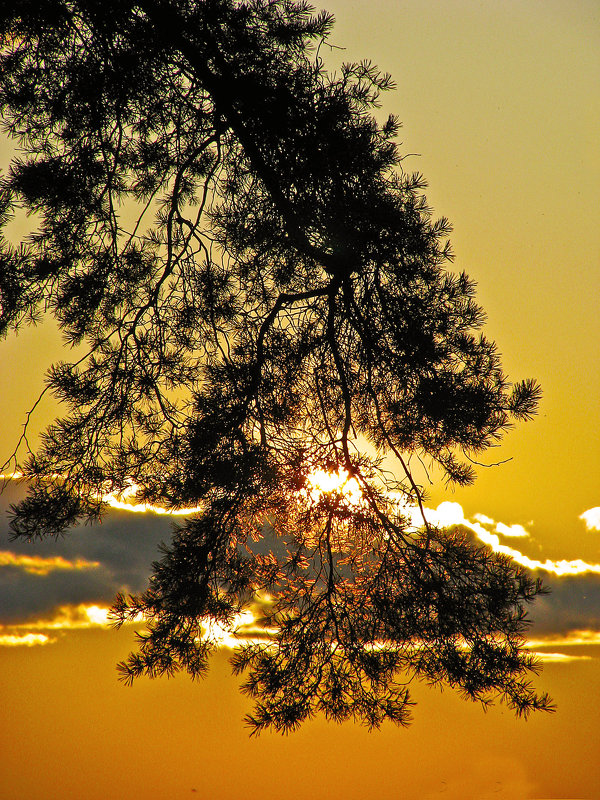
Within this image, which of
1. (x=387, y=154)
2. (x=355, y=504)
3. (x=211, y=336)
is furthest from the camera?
(x=211, y=336)

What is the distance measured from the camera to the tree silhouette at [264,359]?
1816 millimetres

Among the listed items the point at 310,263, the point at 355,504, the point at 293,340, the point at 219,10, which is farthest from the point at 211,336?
the point at 219,10

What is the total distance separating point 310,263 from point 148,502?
96cm

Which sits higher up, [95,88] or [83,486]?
[95,88]

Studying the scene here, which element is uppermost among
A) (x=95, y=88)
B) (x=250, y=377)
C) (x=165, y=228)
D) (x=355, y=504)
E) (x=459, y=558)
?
(x=95, y=88)

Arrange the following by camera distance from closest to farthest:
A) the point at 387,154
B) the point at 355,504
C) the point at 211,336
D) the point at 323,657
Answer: the point at 323,657 < the point at 355,504 < the point at 387,154 < the point at 211,336

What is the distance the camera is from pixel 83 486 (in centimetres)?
196

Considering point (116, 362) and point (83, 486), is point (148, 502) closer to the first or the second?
point (83, 486)

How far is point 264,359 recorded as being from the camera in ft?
6.82

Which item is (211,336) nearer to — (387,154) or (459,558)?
(387,154)

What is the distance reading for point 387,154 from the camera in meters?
2.09

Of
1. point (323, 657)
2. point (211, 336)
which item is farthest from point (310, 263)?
point (323, 657)

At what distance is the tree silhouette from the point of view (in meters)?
1.82

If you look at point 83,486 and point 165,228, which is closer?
point 83,486
